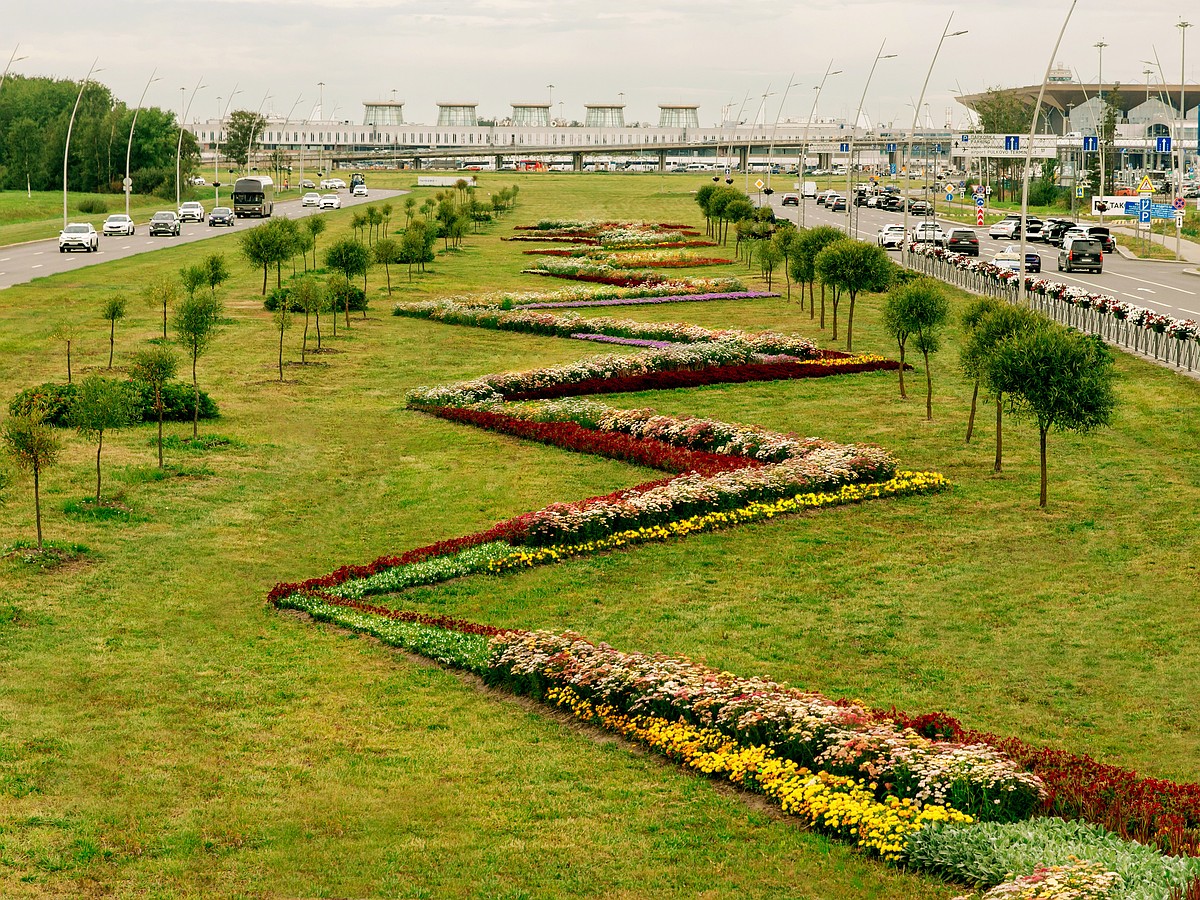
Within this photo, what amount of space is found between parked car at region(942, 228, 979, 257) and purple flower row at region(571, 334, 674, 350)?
1497 inches

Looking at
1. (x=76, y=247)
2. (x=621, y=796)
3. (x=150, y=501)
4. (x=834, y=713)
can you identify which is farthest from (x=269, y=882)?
(x=76, y=247)

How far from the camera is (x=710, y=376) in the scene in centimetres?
4066

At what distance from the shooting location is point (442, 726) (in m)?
16.7

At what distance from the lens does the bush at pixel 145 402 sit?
101 ft

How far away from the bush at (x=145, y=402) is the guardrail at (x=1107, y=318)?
837 inches

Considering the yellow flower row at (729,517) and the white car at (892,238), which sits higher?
the white car at (892,238)

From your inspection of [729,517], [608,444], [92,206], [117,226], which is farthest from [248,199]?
[729,517]

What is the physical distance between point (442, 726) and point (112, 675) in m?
4.58

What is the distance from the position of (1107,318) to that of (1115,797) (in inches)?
1482

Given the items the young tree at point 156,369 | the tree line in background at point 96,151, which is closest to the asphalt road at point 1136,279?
the young tree at point 156,369

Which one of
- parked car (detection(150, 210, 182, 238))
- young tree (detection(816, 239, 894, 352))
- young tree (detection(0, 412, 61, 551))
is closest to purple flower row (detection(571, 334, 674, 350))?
young tree (detection(816, 239, 894, 352))

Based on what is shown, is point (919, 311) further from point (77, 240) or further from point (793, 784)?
point (77, 240)

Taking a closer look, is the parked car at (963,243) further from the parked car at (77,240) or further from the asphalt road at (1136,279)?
the parked car at (77,240)

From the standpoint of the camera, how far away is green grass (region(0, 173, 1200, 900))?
13266 millimetres
